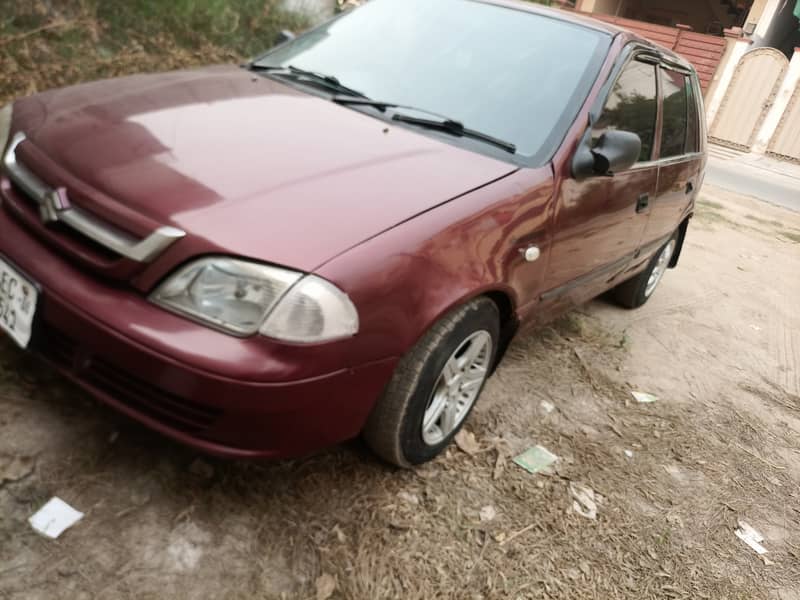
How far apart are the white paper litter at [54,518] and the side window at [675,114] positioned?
305 centimetres

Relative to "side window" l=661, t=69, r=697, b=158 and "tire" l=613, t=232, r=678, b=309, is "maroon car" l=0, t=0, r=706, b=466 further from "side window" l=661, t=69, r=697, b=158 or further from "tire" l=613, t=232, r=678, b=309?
Answer: "tire" l=613, t=232, r=678, b=309

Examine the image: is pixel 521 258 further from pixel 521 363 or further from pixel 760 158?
pixel 760 158

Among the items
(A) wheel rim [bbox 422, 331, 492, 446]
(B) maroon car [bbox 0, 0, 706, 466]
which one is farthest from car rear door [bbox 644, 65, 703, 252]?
(A) wheel rim [bbox 422, 331, 492, 446]

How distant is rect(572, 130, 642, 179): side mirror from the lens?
2369 mm

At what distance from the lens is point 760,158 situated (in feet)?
48.1

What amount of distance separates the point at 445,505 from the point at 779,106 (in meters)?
15.9

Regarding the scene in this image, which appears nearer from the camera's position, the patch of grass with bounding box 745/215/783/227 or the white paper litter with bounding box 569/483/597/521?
the white paper litter with bounding box 569/483/597/521

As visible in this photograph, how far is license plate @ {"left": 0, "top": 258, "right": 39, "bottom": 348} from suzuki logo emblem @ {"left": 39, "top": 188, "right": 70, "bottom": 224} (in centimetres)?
18

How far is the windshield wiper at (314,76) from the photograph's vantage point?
253cm

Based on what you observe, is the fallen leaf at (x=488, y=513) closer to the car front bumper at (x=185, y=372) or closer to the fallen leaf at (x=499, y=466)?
the fallen leaf at (x=499, y=466)

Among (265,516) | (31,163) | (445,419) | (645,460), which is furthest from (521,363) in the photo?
(31,163)

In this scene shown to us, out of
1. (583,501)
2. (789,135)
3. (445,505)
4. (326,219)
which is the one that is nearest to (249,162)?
(326,219)

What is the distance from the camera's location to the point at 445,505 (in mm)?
2188

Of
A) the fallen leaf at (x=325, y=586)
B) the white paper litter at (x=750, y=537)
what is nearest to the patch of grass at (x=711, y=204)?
the white paper litter at (x=750, y=537)
